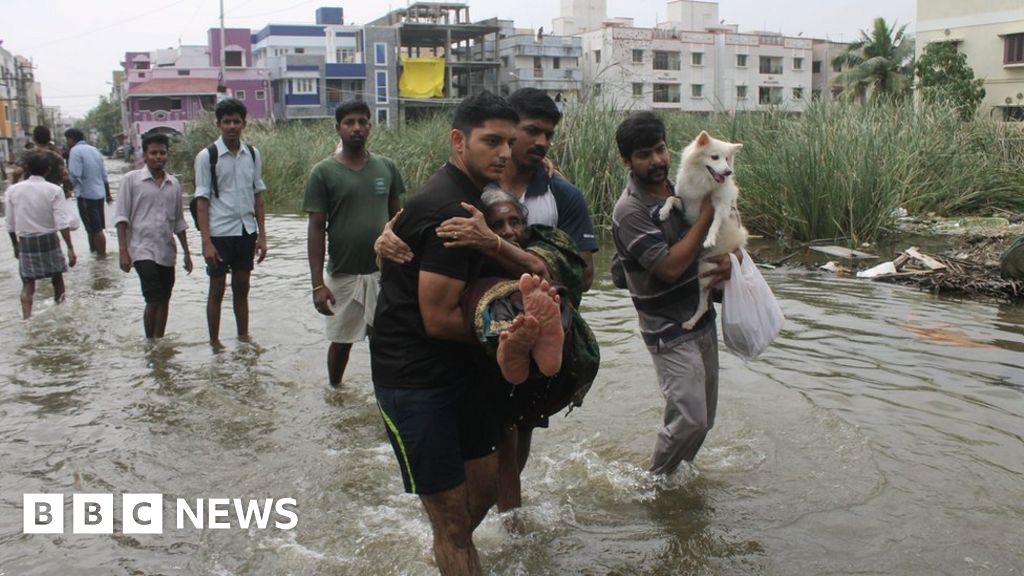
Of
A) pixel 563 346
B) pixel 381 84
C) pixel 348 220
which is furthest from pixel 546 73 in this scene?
pixel 563 346

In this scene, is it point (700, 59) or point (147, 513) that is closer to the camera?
point (147, 513)

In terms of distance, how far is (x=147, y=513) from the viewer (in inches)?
179

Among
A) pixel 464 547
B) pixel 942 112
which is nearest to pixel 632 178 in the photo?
pixel 464 547

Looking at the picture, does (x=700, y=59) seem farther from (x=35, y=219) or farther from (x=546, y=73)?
(x=35, y=219)

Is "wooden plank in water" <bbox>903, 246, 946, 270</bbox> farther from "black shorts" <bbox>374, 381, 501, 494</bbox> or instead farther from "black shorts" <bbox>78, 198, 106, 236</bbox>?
"black shorts" <bbox>78, 198, 106, 236</bbox>

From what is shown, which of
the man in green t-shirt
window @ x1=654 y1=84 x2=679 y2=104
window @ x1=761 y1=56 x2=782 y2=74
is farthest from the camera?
window @ x1=761 y1=56 x2=782 y2=74

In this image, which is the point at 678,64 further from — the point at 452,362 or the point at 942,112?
the point at 452,362

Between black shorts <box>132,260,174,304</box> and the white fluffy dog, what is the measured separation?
196 inches

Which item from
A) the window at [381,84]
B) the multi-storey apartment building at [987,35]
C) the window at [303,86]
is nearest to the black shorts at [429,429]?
the multi-storey apartment building at [987,35]

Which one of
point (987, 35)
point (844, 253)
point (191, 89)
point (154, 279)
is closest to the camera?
point (154, 279)

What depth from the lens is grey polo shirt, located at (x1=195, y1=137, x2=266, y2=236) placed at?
722cm

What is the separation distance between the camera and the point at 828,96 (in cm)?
1523

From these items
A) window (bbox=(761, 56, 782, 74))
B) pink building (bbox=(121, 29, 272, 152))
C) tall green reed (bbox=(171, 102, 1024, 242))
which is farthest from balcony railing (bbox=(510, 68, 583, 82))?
tall green reed (bbox=(171, 102, 1024, 242))

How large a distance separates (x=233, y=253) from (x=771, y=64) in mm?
71217
